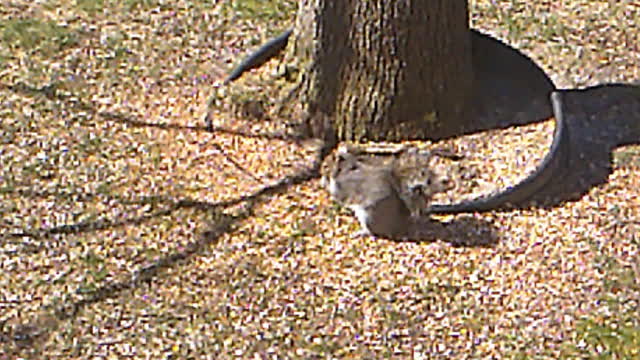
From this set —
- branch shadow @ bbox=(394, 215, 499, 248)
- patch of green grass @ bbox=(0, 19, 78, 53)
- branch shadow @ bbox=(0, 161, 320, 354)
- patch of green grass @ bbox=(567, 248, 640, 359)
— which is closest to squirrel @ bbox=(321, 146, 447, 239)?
branch shadow @ bbox=(394, 215, 499, 248)

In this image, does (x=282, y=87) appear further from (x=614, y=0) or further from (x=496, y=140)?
(x=614, y=0)

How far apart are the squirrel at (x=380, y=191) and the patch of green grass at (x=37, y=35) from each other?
88.5 inches

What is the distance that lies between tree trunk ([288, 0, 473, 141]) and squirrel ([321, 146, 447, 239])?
365 mm

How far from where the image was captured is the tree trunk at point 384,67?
Answer: 18.4 ft

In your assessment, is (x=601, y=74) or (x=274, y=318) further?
(x=601, y=74)

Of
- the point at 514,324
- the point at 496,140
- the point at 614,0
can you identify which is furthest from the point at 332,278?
the point at 614,0

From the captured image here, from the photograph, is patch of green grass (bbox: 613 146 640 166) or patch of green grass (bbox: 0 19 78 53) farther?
patch of green grass (bbox: 0 19 78 53)

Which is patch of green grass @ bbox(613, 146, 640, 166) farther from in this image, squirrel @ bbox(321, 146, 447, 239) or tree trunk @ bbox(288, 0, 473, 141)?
squirrel @ bbox(321, 146, 447, 239)

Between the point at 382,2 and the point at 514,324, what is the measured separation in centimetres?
171

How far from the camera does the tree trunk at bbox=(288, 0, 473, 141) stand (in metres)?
5.61

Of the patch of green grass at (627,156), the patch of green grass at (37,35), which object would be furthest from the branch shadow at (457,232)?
the patch of green grass at (37,35)

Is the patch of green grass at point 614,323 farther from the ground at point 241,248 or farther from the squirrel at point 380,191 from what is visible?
the squirrel at point 380,191

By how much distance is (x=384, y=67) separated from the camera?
18.6 ft

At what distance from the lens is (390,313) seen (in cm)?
470
